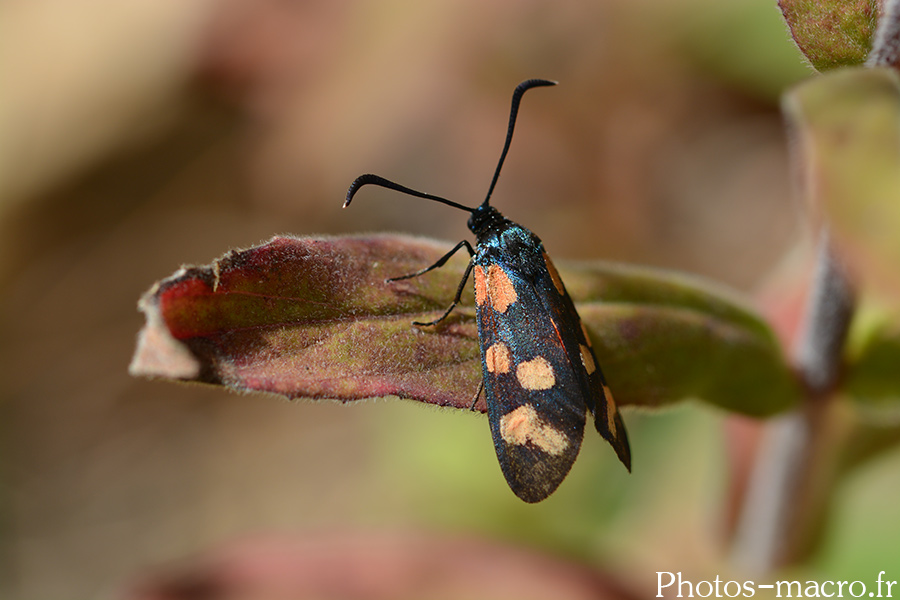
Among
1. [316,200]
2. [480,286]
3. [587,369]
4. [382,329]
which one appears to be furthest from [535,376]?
[316,200]

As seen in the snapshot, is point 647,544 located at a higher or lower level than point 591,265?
lower

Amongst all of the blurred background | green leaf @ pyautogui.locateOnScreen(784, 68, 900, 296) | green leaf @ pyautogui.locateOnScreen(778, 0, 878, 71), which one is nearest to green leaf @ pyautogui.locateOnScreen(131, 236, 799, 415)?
green leaf @ pyautogui.locateOnScreen(784, 68, 900, 296)

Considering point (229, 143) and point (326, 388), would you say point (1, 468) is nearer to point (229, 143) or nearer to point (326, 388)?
point (229, 143)

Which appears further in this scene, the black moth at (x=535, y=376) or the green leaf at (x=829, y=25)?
the black moth at (x=535, y=376)

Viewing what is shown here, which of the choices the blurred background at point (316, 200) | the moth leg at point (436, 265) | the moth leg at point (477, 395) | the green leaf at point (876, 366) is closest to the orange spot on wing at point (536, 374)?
the moth leg at point (477, 395)

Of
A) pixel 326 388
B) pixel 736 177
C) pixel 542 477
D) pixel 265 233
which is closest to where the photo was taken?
pixel 326 388

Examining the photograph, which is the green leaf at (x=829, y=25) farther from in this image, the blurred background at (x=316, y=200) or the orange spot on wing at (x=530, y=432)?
Result: the blurred background at (x=316, y=200)

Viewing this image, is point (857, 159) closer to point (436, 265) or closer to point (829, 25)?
point (829, 25)

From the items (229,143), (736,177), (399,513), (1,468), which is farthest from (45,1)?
(736,177)
